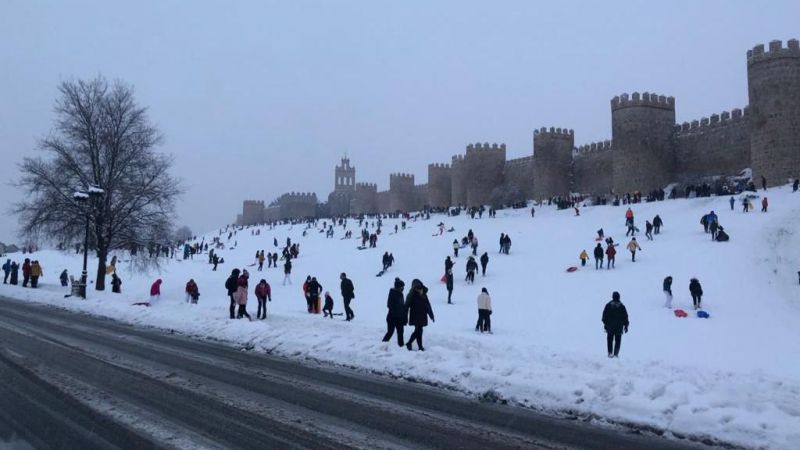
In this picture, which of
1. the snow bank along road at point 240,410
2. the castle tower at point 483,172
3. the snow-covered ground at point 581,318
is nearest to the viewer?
the snow bank along road at point 240,410

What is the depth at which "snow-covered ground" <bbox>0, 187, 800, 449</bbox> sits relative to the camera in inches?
292

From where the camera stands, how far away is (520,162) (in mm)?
67562

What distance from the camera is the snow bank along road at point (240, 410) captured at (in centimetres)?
595

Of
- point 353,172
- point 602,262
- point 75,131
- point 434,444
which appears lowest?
point 434,444

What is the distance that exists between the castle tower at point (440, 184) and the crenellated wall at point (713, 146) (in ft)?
116

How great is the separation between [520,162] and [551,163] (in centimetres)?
780

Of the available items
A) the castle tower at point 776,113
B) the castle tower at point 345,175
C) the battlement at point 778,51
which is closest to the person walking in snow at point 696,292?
the castle tower at point 776,113

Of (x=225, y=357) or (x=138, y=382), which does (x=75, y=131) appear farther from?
(x=138, y=382)

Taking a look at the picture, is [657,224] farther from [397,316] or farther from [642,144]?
[642,144]

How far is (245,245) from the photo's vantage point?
53344 mm

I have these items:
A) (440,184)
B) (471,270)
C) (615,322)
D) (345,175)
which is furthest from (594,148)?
(345,175)

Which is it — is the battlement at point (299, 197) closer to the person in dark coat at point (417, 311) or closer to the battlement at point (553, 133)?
the battlement at point (553, 133)

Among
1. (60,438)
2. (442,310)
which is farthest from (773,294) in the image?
(60,438)

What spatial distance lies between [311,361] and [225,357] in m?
1.56
